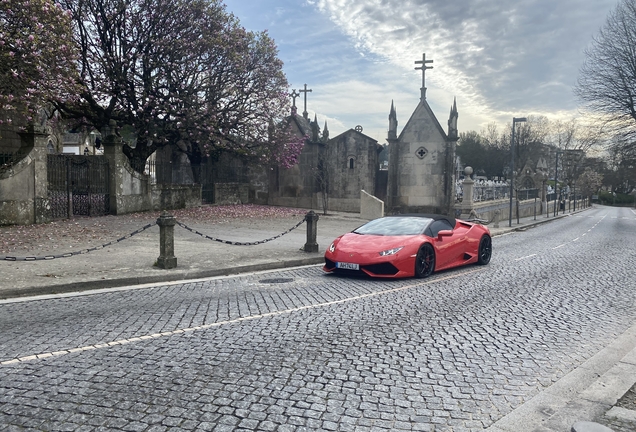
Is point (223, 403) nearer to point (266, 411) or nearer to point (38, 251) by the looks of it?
point (266, 411)

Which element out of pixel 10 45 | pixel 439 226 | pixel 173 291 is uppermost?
pixel 10 45

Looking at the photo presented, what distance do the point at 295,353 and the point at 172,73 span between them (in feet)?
69.4

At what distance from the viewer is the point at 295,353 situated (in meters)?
4.81

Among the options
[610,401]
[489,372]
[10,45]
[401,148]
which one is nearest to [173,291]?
[489,372]

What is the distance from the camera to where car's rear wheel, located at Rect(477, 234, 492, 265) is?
38.0ft

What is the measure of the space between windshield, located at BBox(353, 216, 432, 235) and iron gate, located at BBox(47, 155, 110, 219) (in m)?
12.0

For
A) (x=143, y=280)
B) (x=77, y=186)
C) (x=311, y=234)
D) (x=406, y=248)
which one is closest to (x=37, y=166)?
(x=77, y=186)

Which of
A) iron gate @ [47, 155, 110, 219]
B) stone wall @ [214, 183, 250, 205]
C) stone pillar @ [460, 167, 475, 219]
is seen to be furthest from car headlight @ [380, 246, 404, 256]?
stone wall @ [214, 183, 250, 205]

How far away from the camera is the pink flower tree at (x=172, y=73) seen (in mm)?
21062

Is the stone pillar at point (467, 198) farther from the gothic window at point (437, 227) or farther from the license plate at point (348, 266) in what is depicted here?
the license plate at point (348, 266)

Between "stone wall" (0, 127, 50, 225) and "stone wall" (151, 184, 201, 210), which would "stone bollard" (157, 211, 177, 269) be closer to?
"stone wall" (0, 127, 50, 225)

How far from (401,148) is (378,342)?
78.5 ft

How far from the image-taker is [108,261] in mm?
10398

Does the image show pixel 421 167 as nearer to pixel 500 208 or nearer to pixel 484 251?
pixel 500 208
